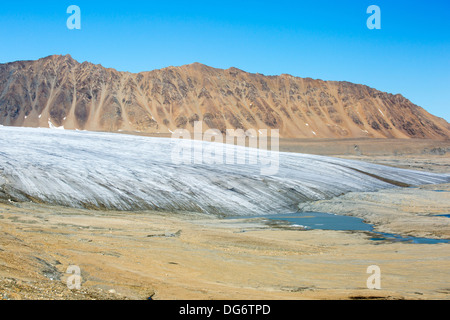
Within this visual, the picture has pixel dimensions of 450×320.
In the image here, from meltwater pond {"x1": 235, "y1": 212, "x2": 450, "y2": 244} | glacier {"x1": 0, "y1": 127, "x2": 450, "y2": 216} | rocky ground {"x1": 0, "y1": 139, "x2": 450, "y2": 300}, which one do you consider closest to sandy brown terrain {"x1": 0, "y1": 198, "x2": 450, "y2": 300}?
rocky ground {"x1": 0, "y1": 139, "x2": 450, "y2": 300}

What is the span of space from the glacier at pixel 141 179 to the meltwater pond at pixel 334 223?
2.13 m

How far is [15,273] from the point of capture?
9648mm

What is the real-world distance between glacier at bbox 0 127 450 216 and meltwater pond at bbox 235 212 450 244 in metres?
2.13

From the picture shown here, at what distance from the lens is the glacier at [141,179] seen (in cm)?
2689

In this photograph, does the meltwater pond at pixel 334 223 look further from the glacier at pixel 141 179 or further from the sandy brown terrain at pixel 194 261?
the glacier at pixel 141 179

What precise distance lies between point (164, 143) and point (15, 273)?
121 ft

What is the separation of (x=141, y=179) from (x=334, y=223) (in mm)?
12308

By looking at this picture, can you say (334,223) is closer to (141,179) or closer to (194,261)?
(141,179)

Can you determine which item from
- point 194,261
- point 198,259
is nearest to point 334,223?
point 198,259

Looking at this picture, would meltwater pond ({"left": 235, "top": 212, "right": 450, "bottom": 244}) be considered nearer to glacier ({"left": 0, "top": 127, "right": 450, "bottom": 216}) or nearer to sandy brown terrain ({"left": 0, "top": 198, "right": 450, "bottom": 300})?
sandy brown terrain ({"left": 0, "top": 198, "right": 450, "bottom": 300})

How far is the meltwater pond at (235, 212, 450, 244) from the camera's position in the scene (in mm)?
21497

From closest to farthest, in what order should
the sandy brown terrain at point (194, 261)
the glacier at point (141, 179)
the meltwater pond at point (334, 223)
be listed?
1. the sandy brown terrain at point (194, 261)
2. the meltwater pond at point (334, 223)
3. the glacier at point (141, 179)

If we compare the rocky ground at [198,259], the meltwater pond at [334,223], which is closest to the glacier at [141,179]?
the meltwater pond at [334,223]
